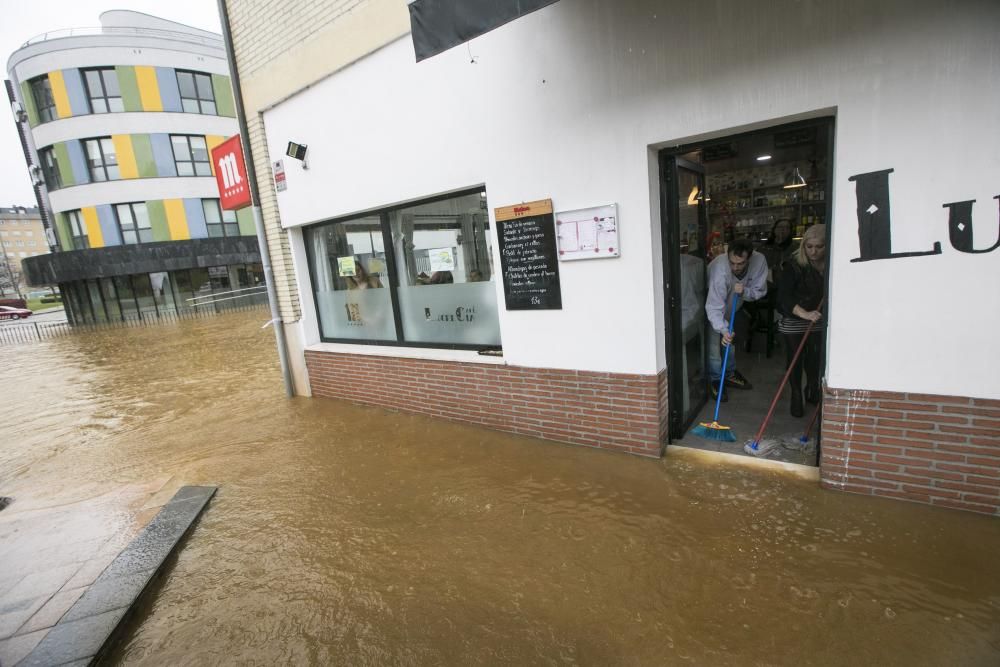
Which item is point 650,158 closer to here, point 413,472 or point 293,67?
point 413,472

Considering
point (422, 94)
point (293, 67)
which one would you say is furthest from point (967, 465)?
point (293, 67)

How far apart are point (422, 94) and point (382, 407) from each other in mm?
3804

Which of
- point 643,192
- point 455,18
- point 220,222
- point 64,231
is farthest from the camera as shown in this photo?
point 220,222

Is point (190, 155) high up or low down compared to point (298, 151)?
up

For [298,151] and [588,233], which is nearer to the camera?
[588,233]

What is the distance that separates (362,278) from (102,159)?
2484cm

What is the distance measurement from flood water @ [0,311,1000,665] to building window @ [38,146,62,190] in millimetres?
25818

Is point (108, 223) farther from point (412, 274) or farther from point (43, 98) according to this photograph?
point (412, 274)

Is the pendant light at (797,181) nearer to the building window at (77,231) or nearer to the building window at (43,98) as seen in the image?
the building window at (77,231)

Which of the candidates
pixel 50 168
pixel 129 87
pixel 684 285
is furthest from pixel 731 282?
pixel 50 168

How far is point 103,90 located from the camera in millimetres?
22141

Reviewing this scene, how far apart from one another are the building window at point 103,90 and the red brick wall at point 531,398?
25294 millimetres

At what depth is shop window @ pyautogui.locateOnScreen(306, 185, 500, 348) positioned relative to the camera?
5039 millimetres

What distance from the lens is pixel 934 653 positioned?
213cm
